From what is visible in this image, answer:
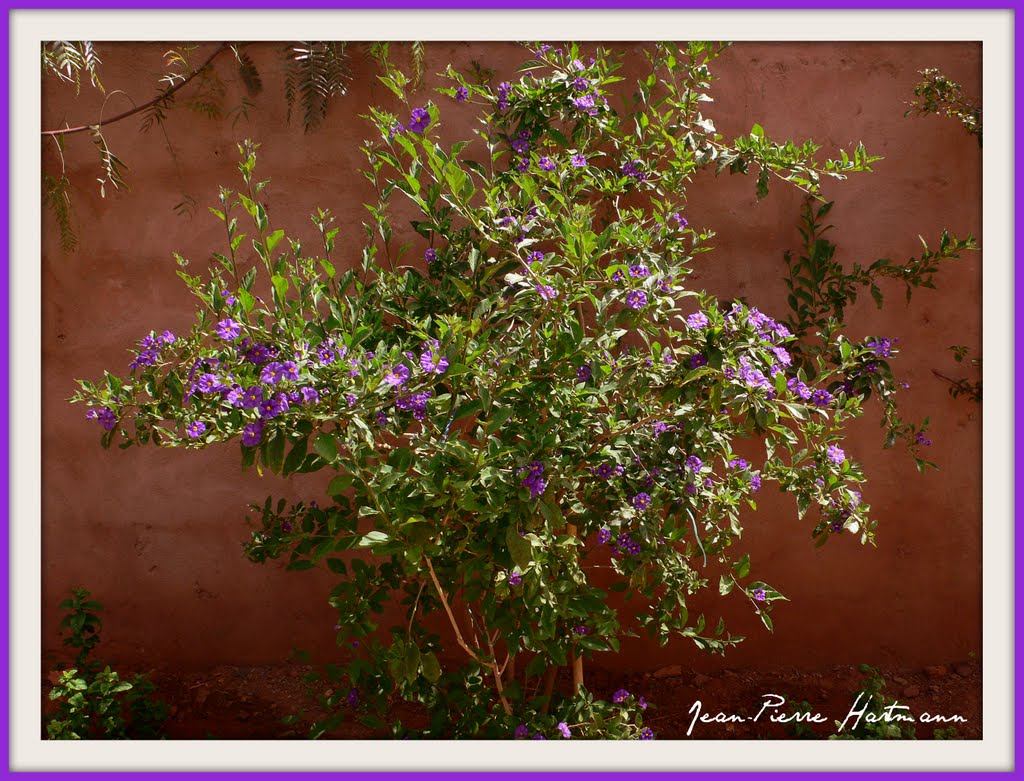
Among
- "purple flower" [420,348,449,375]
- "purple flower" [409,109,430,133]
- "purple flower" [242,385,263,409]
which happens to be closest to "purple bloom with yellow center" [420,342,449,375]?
"purple flower" [420,348,449,375]

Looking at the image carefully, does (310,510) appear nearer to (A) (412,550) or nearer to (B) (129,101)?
(A) (412,550)

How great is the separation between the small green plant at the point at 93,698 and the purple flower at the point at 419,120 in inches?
71.6

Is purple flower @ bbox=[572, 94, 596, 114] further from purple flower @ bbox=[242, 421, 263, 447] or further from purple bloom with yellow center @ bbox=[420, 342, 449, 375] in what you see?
purple flower @ bbox=[242, 421, 263, 447]

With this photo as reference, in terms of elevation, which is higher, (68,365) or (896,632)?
(68,365)

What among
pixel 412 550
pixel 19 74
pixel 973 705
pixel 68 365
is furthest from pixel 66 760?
pixel 973 705

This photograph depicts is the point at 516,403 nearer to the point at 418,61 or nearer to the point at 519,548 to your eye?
the point at 519,548

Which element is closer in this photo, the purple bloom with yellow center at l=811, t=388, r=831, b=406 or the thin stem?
the purple bloom with yellow center at l=811, t=388, r=831, b=406

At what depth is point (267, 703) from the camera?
10.4ft

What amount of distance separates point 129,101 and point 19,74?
647mm

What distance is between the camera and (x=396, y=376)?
5.73 ft

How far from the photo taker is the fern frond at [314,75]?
9.67 feet

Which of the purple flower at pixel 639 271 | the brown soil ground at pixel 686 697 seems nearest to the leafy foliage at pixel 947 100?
the purple flower at pixel 639 271

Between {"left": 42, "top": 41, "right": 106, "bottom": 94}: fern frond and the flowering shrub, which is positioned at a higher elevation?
{"left": 42, "top": 41, "right": 106, "bottom": 94}: fern frond

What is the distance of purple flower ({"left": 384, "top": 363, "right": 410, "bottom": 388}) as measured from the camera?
1.73 m
